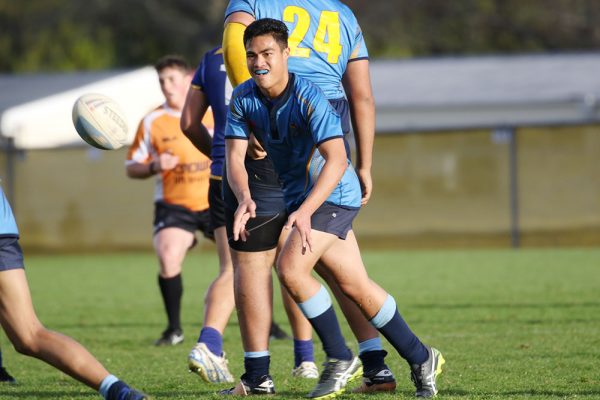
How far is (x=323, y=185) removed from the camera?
4910 millimetres

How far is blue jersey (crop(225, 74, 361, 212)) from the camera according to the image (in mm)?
4996

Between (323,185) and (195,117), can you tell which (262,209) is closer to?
(323,185)

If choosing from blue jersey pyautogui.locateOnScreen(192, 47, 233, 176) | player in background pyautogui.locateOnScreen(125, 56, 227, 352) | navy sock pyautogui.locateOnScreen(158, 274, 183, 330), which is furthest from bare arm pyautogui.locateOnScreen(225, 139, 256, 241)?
navy sock pyautogui.locateOnScreen(158, 274, 183, 330)

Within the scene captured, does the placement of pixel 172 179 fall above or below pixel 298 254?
below

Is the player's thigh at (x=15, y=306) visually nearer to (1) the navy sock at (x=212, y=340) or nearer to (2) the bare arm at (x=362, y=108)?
(1) the navy sock at (x=212, y=340)

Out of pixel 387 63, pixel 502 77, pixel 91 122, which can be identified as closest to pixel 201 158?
pixel 91 122

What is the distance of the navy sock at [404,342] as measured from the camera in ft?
17.1

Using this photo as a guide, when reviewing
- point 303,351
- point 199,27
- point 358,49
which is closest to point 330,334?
point 303,351

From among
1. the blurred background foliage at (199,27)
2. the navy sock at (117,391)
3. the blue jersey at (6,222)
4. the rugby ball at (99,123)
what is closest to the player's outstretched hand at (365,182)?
the rugby ball at (99,123)

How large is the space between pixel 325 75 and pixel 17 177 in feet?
48.8

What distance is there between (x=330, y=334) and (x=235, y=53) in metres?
1.52

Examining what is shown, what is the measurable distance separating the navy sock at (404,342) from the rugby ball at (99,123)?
186 cm

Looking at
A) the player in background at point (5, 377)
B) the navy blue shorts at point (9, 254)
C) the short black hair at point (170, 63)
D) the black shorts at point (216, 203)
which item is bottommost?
the player in background at point (5, 377)

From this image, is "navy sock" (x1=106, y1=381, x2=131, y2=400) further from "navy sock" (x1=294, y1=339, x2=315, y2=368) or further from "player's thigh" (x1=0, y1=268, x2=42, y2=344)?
"navy sock" (x1=294, y1=339, x2=315, y2=368)
